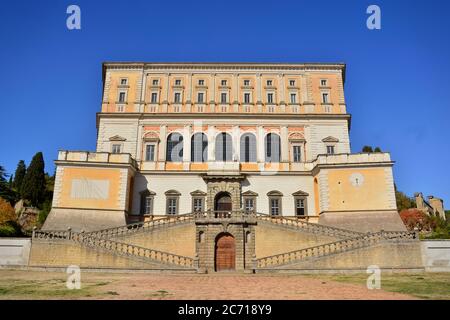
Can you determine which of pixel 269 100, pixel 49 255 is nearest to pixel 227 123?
pixel 269 100

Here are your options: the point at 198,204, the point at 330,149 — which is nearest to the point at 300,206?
the point at 330,149

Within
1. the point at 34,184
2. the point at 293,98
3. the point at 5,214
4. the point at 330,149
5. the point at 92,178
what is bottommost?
the point at 5,214

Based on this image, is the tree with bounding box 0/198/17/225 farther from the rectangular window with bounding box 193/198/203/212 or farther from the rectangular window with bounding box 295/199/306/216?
the rectangular window with bounding box 295/199/306/216

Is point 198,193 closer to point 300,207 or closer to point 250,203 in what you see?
point 250,203

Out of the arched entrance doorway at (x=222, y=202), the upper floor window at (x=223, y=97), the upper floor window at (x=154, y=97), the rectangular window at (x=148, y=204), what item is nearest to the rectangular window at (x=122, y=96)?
the upper floor window at (x=154, y=97)

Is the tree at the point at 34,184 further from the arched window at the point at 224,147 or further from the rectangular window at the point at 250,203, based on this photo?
the rectangular window at the point at 250,203

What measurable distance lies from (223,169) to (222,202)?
3.00 meters

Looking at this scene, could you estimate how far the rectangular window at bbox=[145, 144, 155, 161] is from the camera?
33.8 meters

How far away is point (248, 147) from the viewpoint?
1348 inches

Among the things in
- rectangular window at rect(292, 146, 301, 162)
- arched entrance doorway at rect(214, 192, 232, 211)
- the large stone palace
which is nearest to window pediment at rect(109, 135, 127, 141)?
the large stone palace

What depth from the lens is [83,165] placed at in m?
29.6

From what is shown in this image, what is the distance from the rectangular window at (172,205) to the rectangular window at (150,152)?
4511 millimetres

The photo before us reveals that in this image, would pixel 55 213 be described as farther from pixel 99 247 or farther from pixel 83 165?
pixel 99 247
